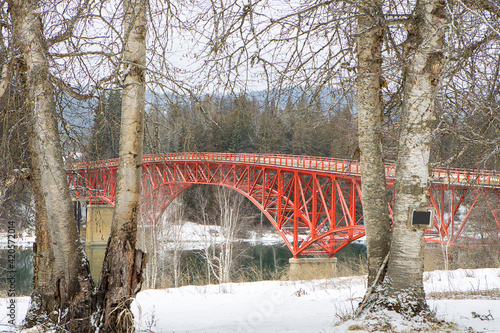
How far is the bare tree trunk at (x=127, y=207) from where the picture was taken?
3.99 meters

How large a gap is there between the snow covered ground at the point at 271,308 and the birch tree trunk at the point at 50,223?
1.73ft

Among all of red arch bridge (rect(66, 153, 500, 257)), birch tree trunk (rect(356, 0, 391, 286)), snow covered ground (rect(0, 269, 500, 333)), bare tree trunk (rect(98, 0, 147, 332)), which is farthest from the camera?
red arch bridge (rect(66, 153, 500, 257))

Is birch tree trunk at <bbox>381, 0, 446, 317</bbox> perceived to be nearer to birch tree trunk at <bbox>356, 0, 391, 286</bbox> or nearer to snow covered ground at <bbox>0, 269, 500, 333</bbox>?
snow covered ground at <bbox>0, 269, 500, 333</bbox>

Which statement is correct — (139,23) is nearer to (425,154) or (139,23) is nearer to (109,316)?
(109,316)

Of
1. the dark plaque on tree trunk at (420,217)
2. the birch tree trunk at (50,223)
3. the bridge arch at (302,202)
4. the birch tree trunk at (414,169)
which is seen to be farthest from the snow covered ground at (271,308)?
the bridge arch at (302,202)

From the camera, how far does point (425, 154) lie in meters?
4.23

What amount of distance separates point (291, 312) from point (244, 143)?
4166 centimetres

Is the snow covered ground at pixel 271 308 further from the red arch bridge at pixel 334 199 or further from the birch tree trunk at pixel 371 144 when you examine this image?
the red arch bridge at pixel 334 199

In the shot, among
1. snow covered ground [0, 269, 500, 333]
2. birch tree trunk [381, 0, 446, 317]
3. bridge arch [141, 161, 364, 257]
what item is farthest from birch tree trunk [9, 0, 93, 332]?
bridge arch [141, 161, 364, 257]

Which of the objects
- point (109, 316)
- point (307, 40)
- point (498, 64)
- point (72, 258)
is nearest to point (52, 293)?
point (72, 258)

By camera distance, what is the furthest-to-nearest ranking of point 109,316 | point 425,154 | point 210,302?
point 210,302, point 425,154, point 109,316

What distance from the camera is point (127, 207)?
4094 millimetres

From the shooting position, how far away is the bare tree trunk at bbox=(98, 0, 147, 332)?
13.1 feet

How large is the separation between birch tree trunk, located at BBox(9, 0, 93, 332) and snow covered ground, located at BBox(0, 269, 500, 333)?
53 cm
